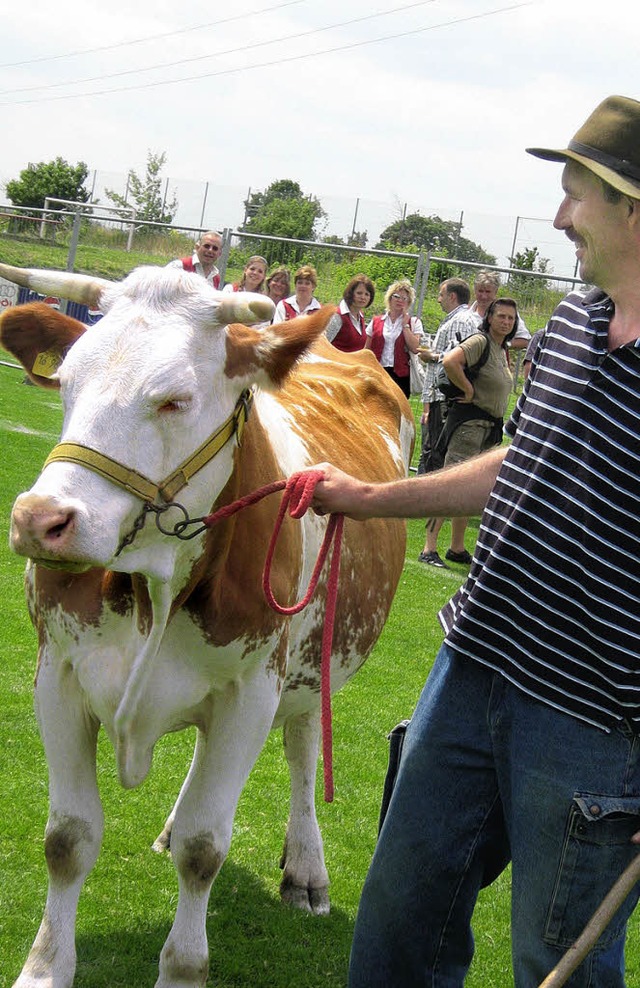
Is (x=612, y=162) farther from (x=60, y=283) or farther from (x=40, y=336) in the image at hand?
(x=40, y=336)

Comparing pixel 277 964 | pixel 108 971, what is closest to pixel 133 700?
pixel 108 971

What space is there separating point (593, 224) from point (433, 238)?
2804 centimetres

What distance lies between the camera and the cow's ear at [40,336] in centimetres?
331

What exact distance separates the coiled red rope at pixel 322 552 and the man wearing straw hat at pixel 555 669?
0.27 meters

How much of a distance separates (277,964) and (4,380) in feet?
48.4

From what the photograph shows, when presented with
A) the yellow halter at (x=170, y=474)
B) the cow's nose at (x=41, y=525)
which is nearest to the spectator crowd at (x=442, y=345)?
the yellow halter at (x=170, y=474)

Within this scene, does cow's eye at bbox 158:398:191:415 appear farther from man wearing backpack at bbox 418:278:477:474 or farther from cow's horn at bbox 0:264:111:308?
man wearing backpack at bbox 418:278:477:474

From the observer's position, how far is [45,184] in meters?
54.8

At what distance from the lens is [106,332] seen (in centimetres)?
290

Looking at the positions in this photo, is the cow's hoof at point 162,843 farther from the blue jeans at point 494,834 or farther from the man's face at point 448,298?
the man's face at point 448,298

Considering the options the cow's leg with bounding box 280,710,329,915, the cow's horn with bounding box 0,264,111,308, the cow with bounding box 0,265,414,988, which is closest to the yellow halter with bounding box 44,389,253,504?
the cow with bounding box 0,265,414,988

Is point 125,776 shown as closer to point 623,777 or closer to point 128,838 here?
point 128,838

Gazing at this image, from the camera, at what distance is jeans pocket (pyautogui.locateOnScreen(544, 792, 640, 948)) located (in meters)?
2.48

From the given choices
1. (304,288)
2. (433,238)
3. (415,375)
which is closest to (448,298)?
(415,375)
